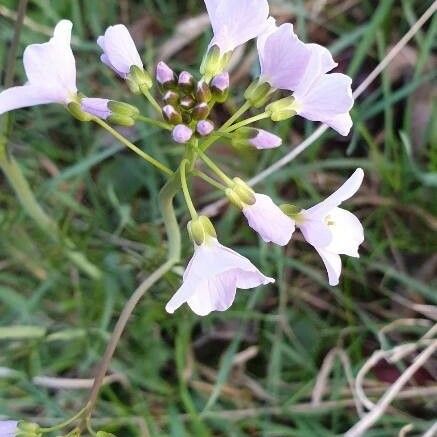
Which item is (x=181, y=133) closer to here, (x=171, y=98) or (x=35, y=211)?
(x=171, y=98)

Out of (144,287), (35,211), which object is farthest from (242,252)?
(144,287)

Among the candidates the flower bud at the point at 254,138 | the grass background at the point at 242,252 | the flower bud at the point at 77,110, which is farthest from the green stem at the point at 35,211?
the flower bud at the point at 254,138

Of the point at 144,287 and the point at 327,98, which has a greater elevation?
the point at 327,98

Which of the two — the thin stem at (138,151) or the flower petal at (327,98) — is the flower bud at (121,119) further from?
the flower petal at (327,98)

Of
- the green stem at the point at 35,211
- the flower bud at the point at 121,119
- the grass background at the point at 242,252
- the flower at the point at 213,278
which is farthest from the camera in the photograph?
the grass background at the point at 242,252

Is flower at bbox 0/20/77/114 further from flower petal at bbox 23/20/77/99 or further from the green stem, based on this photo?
the green stem

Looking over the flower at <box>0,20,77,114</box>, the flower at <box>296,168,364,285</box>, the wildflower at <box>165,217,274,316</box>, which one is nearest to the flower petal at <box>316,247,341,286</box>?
the flower at <box>296,168,364,285</box>
